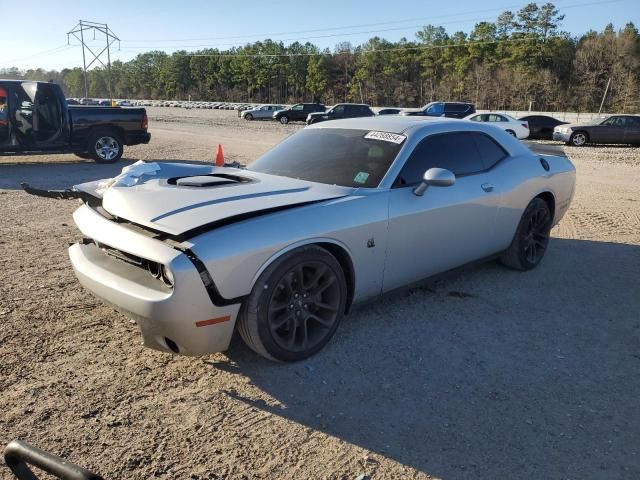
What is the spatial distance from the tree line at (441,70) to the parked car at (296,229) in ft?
188

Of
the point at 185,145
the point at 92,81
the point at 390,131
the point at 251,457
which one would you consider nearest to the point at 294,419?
the point at 251,457

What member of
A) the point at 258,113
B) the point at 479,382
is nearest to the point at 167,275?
the point at 479,382

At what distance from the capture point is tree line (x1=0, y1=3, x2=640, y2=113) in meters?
65.4

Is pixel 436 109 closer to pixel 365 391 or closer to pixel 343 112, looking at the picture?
pixel 343 112

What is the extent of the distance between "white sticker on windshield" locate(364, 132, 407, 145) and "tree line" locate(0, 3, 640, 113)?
5773 cm

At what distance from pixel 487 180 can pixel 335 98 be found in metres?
101

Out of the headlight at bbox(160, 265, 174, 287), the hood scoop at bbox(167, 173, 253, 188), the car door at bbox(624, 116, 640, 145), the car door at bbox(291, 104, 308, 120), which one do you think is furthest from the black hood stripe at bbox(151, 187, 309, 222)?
the car door at bbox(291, 104, 308, 120)

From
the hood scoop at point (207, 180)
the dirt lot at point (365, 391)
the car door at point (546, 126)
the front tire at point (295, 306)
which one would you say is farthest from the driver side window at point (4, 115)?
the car door at point (546, 126)

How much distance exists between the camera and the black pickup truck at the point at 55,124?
1186 cm

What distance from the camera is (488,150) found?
4914mm

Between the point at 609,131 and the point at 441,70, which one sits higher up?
the point at 441,70

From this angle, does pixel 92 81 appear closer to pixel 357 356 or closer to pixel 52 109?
pixel 52 109

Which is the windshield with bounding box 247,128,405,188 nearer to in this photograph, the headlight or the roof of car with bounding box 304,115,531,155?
the roof of car with bounding box 304,115,531,155

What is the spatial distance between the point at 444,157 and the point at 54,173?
398 inches
